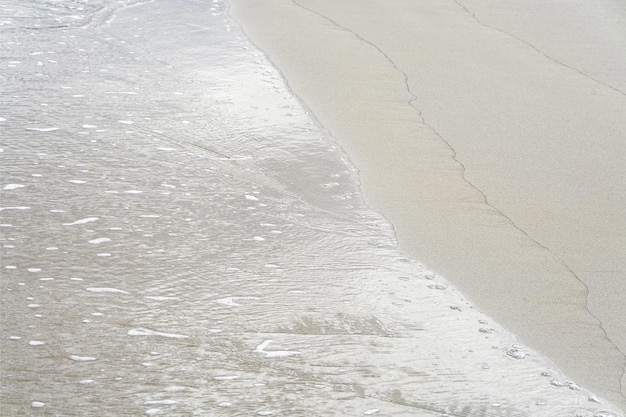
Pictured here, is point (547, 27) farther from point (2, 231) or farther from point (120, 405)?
point (120, 405)

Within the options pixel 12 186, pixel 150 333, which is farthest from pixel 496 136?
pixel 150 333

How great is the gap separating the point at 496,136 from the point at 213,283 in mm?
2881

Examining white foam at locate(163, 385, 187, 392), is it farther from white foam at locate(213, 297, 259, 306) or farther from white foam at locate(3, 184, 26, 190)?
white foam at locate(3, 184, 26, 190)

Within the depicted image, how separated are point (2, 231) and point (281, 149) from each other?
6.45 feet

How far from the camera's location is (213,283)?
3.69m

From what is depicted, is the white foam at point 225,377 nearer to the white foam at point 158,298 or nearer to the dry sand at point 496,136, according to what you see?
the white foam at point 158,298

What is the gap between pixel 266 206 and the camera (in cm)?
456

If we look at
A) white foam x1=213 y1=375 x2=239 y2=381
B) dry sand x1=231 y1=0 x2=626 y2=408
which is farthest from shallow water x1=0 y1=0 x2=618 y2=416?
dry sand x1=231 y1=0 x2=626 y2=408

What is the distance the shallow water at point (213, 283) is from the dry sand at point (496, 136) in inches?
7.9

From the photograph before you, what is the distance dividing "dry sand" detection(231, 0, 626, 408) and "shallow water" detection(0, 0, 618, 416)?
20 centimetres

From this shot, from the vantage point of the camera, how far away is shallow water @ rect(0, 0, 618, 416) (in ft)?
9.75

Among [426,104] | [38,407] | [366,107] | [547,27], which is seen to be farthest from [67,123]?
[547,27]

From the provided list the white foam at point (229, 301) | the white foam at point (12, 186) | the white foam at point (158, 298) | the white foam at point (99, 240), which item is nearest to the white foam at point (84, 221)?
the white foam at point (99, 240)

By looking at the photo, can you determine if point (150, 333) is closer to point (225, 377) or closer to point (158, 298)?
point (158, 298)
